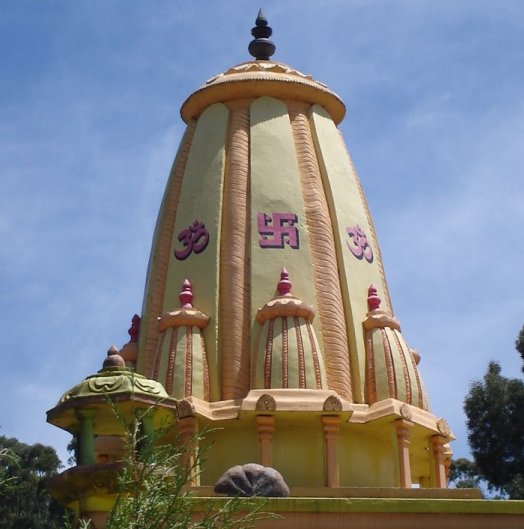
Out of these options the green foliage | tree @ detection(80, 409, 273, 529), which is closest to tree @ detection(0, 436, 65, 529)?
the green foliage

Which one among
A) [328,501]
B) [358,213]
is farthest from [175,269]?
[328,501]

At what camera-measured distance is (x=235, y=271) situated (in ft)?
50.7

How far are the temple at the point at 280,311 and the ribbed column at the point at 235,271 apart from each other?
0.06 feet

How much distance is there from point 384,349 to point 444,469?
1.73 metres

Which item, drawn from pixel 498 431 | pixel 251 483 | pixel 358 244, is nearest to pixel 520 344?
pixel 498 431

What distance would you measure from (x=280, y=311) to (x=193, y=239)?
194 cm

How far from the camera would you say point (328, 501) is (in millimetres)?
11008

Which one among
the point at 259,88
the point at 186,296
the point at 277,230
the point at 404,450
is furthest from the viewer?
the point at 259,88

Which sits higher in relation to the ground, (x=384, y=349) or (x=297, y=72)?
(x=297, y=72)

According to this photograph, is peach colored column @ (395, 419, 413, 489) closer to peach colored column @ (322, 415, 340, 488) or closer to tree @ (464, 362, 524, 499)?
peach colored column @ (322, 415, 340, 488)

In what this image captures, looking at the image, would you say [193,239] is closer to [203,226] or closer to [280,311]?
[203,226]

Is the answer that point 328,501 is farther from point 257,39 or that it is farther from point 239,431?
point 257,39

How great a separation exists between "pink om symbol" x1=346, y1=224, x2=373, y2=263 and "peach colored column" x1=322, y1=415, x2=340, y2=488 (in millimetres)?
2953

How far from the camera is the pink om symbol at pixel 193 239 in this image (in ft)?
52.2
